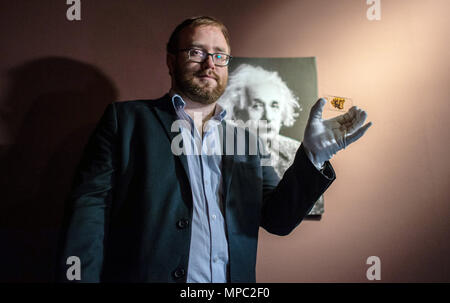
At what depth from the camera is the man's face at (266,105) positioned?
143cm

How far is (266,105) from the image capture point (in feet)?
4.74

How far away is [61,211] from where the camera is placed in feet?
4.33

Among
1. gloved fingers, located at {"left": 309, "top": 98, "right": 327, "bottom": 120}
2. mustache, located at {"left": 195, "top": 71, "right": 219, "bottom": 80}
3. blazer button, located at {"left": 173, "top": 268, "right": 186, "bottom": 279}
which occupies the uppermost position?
mustache, located at {"left": 195, "top": 71, "right": 219, "bottom": 80}

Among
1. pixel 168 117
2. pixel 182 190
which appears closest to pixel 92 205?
pixel 182 190

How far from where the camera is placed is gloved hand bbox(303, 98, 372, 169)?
104cm

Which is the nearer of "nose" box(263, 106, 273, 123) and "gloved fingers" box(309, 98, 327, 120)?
"gloved fingers" box(309, 98, 327, 120)

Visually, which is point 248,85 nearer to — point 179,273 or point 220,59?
point 220,59

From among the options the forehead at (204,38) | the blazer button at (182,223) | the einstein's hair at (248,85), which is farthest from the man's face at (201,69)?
the blazer button at (182,223)

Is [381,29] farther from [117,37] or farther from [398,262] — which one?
[117,37]

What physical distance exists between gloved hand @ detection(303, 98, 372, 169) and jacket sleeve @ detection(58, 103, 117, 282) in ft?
2.48

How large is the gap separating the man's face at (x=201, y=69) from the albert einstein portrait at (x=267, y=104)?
0.84 ft

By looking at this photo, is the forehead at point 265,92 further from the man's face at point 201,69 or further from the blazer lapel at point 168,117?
the blazer lapel at point 168,117

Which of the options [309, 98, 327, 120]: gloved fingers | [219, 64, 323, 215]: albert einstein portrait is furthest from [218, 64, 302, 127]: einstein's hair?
[309, 98, 327, 120]: gloved fingers

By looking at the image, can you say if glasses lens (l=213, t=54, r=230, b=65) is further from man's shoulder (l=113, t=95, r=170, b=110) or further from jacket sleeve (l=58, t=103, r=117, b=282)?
jacket sleeve (l=58, t=103, r=117, b=282)
